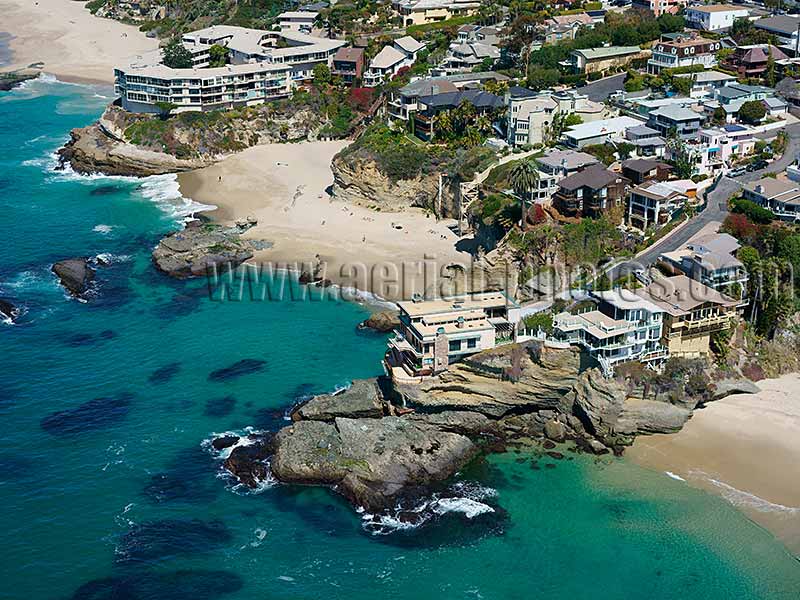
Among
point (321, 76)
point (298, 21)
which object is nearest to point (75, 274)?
point (321, 76)

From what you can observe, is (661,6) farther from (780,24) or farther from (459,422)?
(459,422)

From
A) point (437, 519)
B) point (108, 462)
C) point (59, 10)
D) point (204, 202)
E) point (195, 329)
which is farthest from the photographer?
point (59, 10)

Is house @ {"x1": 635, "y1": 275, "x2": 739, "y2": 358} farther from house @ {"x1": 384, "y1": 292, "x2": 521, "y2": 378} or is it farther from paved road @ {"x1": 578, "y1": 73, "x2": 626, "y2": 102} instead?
paved road @ {"x1": 578, "y1": 73, "x2": 626, "y2": 102}

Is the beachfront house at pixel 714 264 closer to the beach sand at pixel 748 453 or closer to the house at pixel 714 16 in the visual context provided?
the beach sand at pixel 748 453

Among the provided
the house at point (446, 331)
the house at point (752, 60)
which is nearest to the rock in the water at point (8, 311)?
the house at point (446, 331)

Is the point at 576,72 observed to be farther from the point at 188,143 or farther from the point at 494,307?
the point at 494,307

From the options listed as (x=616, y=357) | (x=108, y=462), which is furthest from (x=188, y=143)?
(x=616, y=357)

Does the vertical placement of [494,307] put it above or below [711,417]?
above
